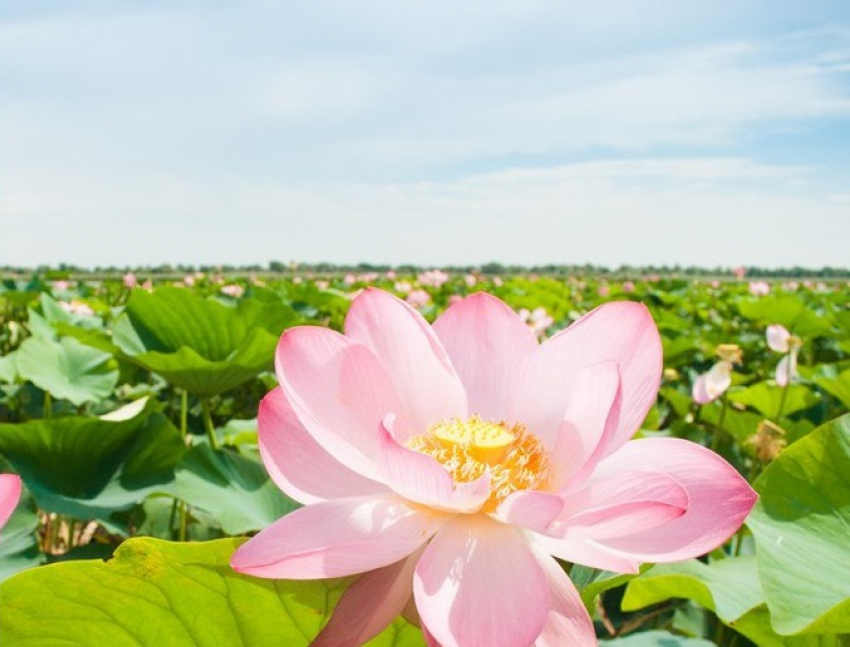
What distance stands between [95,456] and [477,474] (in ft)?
3.91

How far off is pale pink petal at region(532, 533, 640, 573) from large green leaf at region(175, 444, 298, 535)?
73 cm

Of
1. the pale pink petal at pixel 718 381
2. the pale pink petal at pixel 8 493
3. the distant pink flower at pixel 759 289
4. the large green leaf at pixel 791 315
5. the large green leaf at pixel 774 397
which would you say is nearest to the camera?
the pale pink petal at pixel 8 493

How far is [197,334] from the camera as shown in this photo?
2107mm

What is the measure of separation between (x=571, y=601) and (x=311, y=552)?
0.61ft

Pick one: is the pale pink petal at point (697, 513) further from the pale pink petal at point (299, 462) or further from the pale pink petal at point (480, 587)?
the pale pink petal at point (299, 462)

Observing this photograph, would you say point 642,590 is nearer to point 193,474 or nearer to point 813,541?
point 813,541

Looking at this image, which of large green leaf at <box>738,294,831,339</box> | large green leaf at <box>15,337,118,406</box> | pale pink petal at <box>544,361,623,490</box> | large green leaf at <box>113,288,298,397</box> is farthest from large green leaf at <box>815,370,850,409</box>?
large green leaf at <box>738,294,831,339</box>

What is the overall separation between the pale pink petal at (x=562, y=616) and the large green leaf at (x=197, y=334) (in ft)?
4.17

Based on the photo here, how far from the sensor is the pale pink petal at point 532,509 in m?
0.58

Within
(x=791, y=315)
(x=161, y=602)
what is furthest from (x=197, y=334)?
(x=791, y=315)

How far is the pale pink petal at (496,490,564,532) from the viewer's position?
1.89ft

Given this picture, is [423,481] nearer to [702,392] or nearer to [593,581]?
[593,581]

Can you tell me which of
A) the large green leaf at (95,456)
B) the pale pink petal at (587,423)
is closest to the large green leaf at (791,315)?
the large green leaf at (95,456)

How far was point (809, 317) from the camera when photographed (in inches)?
167
